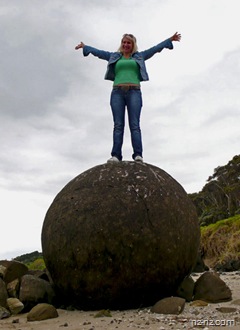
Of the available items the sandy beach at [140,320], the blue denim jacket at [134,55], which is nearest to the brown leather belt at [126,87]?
the blue denim jacket at [134,55]

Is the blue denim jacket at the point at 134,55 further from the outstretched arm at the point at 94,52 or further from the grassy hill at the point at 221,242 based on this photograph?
the grassy hill at the point at 221,242

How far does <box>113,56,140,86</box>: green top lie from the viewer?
303 inches

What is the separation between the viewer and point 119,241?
614 cm

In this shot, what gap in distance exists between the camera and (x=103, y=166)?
285 inches

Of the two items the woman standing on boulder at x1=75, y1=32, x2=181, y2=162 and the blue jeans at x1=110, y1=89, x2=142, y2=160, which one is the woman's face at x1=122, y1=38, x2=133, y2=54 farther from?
the blue jeans at x1=110, y1=89, x2=142, y2=160

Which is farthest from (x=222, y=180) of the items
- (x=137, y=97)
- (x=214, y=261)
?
(x=137, y=97)

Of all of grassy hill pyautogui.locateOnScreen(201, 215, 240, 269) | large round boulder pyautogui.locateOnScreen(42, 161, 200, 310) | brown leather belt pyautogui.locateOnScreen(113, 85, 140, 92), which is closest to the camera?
large round boulder pyautogui.locateOnScreen(42, 161, 200, 310)

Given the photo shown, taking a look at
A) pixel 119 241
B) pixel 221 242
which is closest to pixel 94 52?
pixel 119 241

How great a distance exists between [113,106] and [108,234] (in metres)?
2.53

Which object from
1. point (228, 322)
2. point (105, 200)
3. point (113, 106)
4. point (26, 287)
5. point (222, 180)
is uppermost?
point (222, 180)

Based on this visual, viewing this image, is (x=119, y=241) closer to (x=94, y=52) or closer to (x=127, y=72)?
(x=127, y=72)

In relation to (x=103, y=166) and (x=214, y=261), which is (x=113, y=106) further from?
(x=214, y=261)

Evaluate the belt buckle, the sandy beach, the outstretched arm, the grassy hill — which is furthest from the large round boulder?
the grassy hill

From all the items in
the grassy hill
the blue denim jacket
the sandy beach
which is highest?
the blue denim jacket
